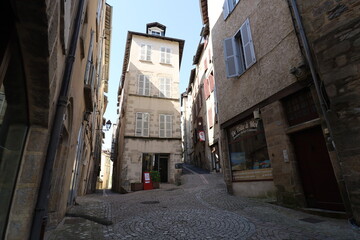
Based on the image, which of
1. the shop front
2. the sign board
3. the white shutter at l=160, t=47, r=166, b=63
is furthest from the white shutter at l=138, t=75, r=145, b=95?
the shop front

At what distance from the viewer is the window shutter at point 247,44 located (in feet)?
23.6

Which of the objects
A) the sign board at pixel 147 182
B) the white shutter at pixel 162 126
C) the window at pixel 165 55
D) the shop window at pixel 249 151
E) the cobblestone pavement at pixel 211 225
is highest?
the window at pixel 165 55

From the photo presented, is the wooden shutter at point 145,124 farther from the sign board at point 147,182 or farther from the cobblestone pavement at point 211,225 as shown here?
the cobblestone pavement at point 211,225

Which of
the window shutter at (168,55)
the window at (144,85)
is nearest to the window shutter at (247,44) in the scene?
the window at (144,85)

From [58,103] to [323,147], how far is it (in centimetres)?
587

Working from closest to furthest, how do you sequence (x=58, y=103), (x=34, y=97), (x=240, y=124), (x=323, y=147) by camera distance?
(x=34, y=97) < (x=58, y=103) < (x=323, y=147) < (x=240, y=124)

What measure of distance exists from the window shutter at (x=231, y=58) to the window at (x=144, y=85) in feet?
28.0

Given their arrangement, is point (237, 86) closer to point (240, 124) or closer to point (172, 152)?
point (240, 124)

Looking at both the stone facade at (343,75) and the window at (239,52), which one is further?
the window at (239,52)

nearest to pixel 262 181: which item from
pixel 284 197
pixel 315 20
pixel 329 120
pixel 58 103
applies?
pixel 284 197

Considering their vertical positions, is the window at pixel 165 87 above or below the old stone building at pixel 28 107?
above

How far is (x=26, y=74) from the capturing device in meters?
2.07

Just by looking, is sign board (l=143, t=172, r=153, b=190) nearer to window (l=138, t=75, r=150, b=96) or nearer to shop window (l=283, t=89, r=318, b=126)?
window (l=138, t=75, r=150, b=96)

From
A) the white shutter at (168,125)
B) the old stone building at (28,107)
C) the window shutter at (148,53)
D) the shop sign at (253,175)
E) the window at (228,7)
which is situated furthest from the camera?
the window shutter at (148,53)
